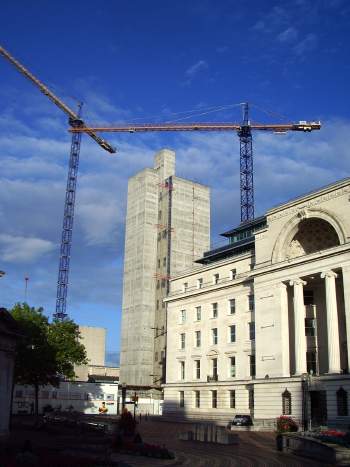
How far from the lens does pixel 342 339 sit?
6247 cm

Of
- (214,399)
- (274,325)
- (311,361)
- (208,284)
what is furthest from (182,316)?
(311,361)

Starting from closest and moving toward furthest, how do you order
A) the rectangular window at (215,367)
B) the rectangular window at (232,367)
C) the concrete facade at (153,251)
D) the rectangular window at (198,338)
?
the rectangular window at (232,367) < the rectangular window at (215,367) < the rectangular window at (198,338) < the concrete facade at (153,251)

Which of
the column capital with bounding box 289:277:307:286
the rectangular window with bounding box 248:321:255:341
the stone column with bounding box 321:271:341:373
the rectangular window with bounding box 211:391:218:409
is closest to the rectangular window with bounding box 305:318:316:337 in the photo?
the column capital with bounding box 289:277:307:286

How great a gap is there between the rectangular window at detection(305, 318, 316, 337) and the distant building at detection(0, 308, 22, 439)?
137ft

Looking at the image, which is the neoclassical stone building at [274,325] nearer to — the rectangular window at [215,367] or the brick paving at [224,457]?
the rectangular window at [215,367]

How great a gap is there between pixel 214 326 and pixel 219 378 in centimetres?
729

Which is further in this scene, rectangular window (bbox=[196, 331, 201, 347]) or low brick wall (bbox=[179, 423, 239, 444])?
rectangular window (bbox=[196, 331, 201, 347])

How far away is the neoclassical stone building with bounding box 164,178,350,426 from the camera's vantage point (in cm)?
6047

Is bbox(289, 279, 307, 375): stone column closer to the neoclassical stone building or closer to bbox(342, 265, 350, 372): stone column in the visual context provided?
the neoclassical stone building

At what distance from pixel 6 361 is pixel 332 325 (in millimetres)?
36939

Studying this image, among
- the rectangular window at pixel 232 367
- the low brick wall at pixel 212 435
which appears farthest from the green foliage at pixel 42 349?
the low brick wall at pixel 212 435

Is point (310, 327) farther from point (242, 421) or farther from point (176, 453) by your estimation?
point (176, 453)

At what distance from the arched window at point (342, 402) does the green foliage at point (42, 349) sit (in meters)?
36.2

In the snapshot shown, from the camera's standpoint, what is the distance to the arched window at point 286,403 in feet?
205
